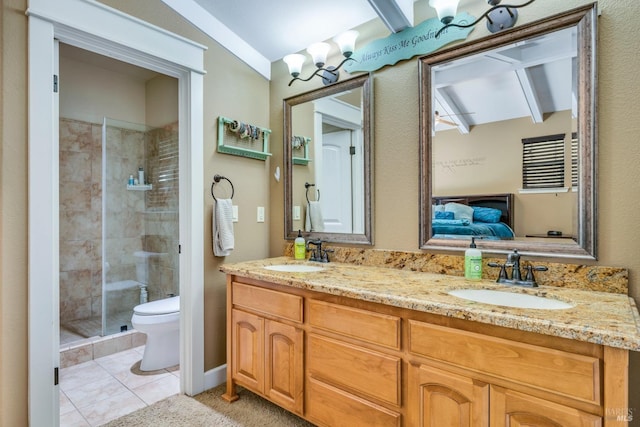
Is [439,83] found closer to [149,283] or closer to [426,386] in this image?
[426,386]

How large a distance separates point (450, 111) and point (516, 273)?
35.0 inches

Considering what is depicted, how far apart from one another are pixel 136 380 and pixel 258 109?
7.05 ft

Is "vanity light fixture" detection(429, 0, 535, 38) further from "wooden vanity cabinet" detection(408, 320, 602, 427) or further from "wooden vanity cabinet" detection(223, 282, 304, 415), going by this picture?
"wooden vanity cabinet" detection(223, 282, 304, 415)

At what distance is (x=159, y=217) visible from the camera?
334 cm

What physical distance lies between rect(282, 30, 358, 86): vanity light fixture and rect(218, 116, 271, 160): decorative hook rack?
17.4 inches

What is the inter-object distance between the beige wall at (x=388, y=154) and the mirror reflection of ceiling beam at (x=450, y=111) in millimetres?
134

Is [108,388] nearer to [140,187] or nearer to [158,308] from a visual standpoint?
[158,308]

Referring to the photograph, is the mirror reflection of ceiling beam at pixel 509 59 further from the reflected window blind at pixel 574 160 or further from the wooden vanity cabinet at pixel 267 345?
the wooden vanity cabinet at pixel 267 345

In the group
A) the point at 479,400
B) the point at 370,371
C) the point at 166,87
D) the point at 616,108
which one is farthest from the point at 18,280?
the point at 616,108

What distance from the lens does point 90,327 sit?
2.99 meters

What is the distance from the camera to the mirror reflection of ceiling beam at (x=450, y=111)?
1.75 metres

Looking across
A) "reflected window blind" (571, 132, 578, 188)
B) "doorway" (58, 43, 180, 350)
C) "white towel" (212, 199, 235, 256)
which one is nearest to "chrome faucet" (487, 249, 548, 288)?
"reflected window blind" (571, 132, 578, 188)

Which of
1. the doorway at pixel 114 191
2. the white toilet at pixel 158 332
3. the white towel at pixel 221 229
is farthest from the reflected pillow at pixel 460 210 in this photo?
the doorway at pixel 114 191

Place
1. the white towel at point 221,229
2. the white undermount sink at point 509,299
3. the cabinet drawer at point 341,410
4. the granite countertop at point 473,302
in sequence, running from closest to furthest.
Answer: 1. the granite countertop at point 473,302
2. the white undermount sink at point 509,299
3. the cabinet drawer at point 341,410
4. the white towel at point 221,229
